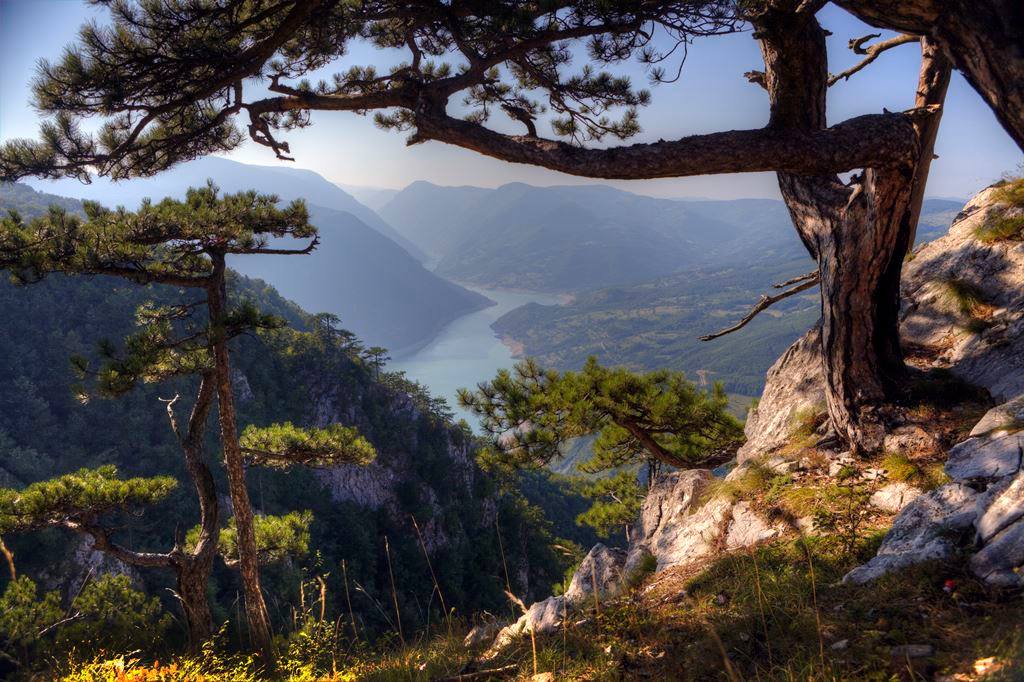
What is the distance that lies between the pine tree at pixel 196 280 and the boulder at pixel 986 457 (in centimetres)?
491

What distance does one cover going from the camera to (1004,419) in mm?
2928

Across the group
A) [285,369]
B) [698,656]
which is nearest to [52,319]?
[285,369]

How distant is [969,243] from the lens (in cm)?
526

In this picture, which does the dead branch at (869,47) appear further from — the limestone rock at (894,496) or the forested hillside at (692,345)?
the forested hillside at (692,345)

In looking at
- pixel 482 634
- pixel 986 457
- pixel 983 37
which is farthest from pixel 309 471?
pixel 983 37

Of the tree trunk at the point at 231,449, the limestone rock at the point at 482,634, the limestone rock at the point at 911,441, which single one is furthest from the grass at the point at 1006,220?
the tree trunk at the point at 231,449

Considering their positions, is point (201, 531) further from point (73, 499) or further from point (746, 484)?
point (746, 484)

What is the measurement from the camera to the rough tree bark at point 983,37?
259cm

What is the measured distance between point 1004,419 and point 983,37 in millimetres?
2027

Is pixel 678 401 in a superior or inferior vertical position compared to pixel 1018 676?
inferior

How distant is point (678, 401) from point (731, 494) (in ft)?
10.1

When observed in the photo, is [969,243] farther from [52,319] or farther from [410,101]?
A: [52,319]

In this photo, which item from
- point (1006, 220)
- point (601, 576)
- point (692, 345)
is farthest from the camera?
point (692, 345)

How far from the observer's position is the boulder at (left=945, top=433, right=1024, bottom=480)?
2537mm
